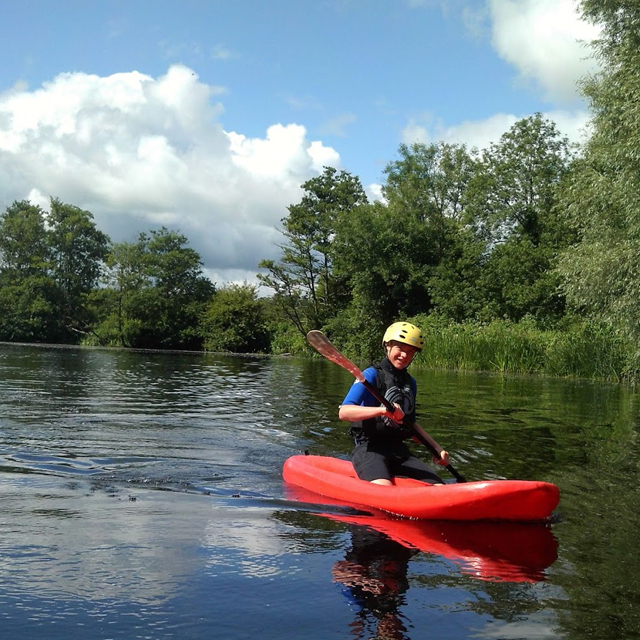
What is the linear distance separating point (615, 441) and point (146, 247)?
160 ft

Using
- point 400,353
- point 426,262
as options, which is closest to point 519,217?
point 426,262

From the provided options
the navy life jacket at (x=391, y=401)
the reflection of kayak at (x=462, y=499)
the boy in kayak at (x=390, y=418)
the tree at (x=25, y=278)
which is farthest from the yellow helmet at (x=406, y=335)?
the tree at (x=25, y=278)

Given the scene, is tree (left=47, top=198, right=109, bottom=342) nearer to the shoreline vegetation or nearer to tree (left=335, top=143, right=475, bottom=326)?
tree (left=335, top=143, right=475, bottom=326)

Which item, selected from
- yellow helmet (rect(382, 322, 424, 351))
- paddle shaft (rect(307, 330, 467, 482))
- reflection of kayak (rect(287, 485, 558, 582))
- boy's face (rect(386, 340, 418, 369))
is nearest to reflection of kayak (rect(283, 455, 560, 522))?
reflection of kayak (rect(287, 485, 558, 582))

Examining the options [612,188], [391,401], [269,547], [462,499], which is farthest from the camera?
[612,188]

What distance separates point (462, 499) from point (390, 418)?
81cm

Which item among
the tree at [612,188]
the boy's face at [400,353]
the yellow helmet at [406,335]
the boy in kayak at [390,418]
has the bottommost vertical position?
the boy in kayak at [390,418]

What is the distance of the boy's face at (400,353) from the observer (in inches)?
225

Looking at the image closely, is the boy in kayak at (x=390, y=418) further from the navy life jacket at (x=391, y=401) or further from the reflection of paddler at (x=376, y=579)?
the reflection of paddler at (x=376, y=579)

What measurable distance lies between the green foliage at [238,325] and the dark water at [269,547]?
3701 cm

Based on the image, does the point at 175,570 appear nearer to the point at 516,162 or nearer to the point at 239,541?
the point at 239,541

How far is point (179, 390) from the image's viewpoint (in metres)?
16.0

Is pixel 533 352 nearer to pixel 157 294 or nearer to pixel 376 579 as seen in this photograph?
pixel 376 579

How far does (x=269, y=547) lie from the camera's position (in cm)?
448
